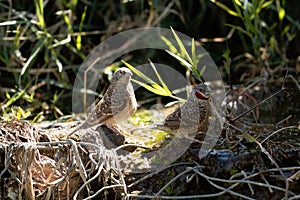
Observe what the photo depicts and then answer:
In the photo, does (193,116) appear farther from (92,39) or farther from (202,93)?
(92,39)

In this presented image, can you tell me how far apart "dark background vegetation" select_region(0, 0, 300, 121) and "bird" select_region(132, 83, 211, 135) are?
89cm

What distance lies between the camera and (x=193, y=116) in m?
3.11

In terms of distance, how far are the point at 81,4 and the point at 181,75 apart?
121cm

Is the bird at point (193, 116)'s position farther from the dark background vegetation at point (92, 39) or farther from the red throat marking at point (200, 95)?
the dark background vegetation at point (92, 39)

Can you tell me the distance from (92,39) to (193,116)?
2219 millimetres

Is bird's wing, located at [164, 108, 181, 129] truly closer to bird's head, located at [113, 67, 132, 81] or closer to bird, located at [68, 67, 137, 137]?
bird, located at [68, 67, 137, 137]

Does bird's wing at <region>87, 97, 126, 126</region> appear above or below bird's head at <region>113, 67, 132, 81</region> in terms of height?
below

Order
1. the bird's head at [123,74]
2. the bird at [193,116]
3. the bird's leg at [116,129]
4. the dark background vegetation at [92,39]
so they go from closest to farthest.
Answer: the bird at [193,116] → the bird's leg at [116,129] → the bird's head at [123,74] → the dark background vegetation at [92,39]

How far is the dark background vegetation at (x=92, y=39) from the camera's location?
4230 millimetres

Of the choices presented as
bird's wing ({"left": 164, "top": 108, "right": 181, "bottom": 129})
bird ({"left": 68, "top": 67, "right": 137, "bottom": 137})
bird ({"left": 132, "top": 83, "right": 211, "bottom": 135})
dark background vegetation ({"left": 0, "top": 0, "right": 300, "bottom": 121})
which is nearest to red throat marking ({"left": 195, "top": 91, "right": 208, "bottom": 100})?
bird ({"left": 132, "top": 83, "right": 211, "bottom": 135})

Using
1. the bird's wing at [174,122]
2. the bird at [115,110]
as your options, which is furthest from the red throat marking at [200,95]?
the bird at [115,110]

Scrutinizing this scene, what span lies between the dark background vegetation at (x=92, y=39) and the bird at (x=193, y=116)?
89cm

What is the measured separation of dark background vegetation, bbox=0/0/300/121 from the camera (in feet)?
13.9

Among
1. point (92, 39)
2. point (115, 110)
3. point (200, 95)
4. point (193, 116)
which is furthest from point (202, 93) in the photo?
point (92, 39)
